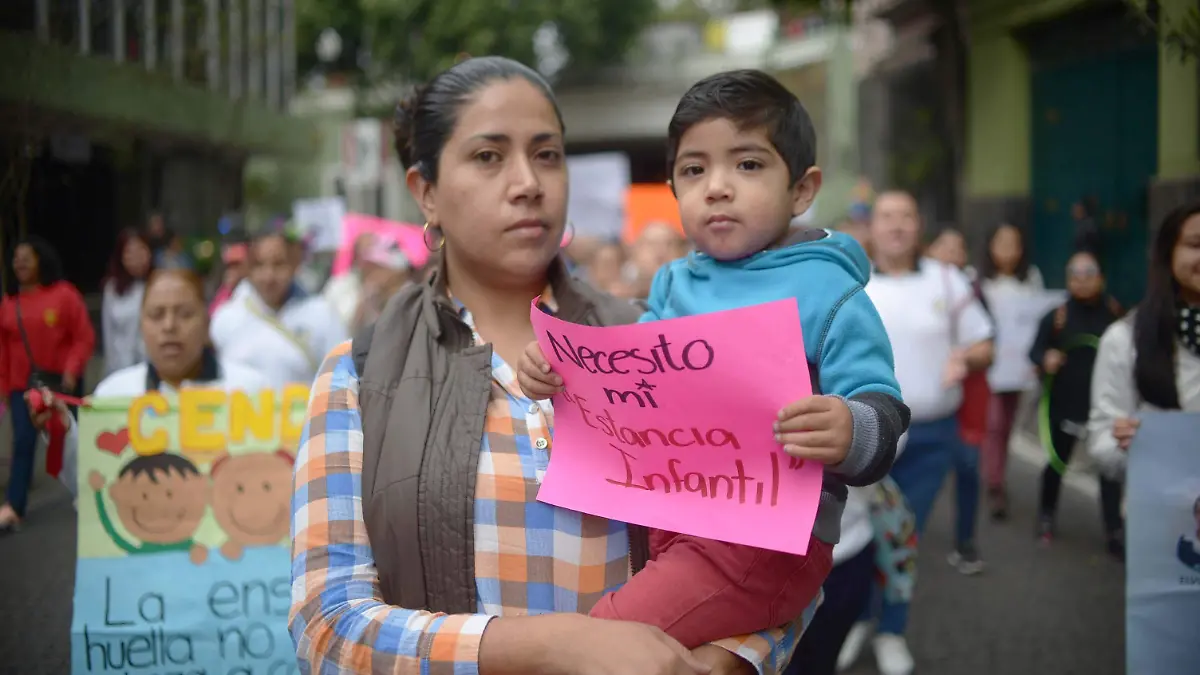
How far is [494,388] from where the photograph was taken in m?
1.81

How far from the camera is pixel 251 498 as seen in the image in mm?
2936

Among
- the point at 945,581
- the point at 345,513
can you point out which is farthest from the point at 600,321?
the point at 945,581

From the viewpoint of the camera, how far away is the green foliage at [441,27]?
2312cm

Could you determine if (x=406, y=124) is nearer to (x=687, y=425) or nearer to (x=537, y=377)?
(x=537, y=377)

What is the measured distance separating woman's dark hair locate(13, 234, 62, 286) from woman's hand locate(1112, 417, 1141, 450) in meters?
2.60

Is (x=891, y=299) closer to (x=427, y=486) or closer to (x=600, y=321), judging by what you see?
(x=600, y=321)

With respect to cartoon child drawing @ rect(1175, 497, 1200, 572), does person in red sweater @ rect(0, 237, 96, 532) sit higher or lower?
higher

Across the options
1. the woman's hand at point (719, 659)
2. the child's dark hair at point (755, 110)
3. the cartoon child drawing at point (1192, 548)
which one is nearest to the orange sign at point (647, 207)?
the cartoon child drawing at point (1192, 548)

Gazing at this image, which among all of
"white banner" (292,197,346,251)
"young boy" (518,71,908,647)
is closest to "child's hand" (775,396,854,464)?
"young boy" (518,71,908,647)

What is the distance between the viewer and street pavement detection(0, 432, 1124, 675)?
236cm

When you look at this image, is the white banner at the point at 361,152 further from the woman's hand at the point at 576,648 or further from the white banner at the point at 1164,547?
the woman's hand at the point at 576,648

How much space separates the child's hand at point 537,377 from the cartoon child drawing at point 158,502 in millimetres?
1521

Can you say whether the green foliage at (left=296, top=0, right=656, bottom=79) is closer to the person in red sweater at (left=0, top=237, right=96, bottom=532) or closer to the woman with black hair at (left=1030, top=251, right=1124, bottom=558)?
the woman with black hair at (left=1030, top=251, right=1124, bottom=558)

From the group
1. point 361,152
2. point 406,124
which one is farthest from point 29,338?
point 361,152
